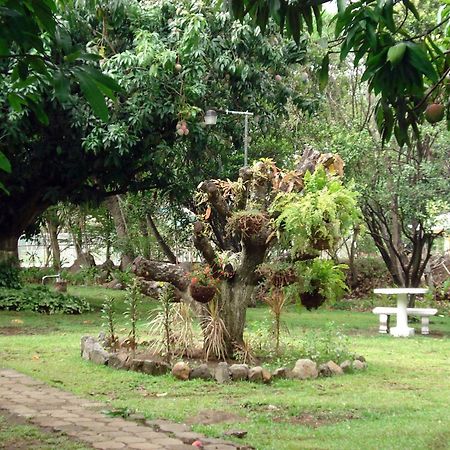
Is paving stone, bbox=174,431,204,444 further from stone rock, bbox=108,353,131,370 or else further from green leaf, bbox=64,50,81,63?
green leaf, bbox=64,50,81,63

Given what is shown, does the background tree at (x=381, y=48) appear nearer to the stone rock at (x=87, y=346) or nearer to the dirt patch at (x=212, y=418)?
the dirt patch at (x=212, y=418)

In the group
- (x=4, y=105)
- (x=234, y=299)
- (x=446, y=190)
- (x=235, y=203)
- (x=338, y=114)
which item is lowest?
(x=234, y=299)

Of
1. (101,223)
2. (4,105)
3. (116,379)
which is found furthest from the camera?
(101,223)

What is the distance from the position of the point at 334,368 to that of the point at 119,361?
8.44ft

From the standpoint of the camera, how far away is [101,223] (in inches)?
1113

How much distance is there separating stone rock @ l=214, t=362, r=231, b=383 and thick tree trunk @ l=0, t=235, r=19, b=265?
1024cm

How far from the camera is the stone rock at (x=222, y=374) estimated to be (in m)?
8.37

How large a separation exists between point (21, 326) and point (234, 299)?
5929 mm

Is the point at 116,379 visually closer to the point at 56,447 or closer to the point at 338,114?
the point at 56,447

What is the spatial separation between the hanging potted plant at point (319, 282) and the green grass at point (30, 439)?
14.1ft

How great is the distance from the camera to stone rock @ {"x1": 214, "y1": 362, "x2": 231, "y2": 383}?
837cm

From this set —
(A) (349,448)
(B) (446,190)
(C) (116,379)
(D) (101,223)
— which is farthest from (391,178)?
(D) (101,223)

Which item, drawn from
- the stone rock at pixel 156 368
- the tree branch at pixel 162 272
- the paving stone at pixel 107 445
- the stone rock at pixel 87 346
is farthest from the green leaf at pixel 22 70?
the stone rock at pixel 87 346

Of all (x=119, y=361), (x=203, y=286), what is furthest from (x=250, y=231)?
(x=119, y=361)
